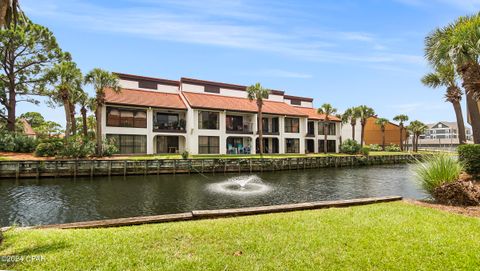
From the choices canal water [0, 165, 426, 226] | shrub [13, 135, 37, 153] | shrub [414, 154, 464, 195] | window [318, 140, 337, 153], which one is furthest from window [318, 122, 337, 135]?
shrub [13, 135, 37, 153]

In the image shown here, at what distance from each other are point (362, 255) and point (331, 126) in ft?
158

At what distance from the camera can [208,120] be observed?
37.8 m

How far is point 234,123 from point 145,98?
1341 centimetres

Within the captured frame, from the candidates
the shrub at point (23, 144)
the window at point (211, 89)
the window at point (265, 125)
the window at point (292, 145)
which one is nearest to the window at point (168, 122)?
the window at point (211, 89)

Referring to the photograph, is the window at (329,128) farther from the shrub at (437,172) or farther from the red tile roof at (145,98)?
the shrub at (437,172)

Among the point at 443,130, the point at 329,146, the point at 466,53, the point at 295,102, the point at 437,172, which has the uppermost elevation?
the point at 295,102

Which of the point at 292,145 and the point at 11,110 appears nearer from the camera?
the point at 11,110

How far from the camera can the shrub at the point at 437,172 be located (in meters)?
9.94

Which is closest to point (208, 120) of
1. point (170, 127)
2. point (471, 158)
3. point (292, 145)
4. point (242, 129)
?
point (170, 127)

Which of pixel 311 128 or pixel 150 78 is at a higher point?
pixel 150 78

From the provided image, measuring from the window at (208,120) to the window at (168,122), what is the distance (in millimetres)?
2393

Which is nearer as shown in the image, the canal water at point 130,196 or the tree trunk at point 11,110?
the canal water at point 130,196

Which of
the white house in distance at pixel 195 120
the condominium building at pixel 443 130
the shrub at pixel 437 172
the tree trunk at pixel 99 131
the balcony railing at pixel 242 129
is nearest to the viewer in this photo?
→ the shrub at pixel 437 172

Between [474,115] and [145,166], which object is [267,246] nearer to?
[474,115]
